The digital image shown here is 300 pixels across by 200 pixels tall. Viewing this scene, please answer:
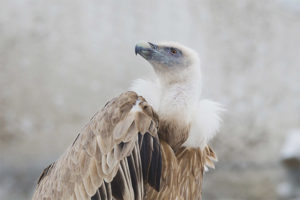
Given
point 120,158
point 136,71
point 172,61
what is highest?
point 136,71

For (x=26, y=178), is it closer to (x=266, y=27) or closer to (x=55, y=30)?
(x=55, y=30)

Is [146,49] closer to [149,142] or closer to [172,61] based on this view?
[172,61]

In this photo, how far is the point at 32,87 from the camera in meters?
6.43

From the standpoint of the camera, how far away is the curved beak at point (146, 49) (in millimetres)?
1970

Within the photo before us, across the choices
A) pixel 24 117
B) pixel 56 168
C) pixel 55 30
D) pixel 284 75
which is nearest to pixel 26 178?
pixel 24 117

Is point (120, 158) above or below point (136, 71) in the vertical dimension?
below

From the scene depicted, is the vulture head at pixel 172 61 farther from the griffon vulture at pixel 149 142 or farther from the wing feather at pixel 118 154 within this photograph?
the wing feather at pixel 118 154

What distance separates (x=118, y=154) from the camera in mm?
1832

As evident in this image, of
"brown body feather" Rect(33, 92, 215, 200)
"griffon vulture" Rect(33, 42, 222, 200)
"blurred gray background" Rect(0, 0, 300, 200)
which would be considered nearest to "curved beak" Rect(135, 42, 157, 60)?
"griffon vulture" Rect(33, 42, 222, 200)

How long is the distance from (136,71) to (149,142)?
478 centimetres

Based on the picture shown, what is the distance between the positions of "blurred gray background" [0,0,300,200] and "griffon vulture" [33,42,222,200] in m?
4.22

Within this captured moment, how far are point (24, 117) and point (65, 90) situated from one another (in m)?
0.53

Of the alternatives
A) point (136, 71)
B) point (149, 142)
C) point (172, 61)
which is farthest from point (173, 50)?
point (136, 71)

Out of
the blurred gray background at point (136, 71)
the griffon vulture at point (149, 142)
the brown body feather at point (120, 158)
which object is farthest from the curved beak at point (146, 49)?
the blurred gray background at point (136, 71)
